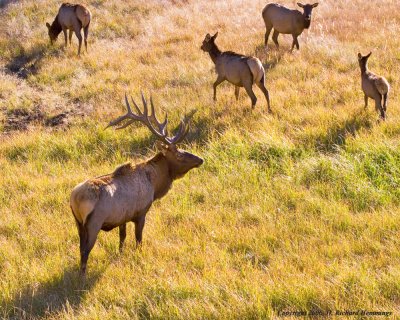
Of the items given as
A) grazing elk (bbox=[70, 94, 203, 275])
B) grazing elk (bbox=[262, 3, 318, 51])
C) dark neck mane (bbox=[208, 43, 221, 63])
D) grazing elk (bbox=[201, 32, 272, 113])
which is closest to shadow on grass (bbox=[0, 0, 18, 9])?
grazing elk (bbox=[262, 3, 318, 51])

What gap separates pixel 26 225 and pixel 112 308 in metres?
2.30

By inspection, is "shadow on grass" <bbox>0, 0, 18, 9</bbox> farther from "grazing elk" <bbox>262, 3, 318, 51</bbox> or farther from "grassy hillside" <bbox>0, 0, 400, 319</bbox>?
"grazing elk" <bbox>262, 3, 318, 51</bbox>

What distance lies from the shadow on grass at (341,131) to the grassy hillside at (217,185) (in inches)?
1.3

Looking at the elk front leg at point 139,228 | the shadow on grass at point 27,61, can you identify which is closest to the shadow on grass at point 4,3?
the shadow on grass at point 27,61

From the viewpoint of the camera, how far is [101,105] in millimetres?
11906

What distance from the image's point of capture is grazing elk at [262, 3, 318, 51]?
1423 cm

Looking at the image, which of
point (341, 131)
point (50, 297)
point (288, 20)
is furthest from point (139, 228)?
point (288, 20)

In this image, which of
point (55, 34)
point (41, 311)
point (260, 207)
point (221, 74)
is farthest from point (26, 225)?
point (55, 34)

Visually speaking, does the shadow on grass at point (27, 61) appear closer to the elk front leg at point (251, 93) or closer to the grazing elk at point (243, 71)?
the grazing elk at point (243, 71)

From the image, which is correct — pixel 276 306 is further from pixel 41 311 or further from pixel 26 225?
pixel 26 225

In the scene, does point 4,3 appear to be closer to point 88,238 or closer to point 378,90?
point 378,90

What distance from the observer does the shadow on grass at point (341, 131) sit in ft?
27.8

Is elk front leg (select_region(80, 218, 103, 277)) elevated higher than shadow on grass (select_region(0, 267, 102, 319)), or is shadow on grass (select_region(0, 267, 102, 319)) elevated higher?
elk front leg (select_region(80, 218, 103, 277))

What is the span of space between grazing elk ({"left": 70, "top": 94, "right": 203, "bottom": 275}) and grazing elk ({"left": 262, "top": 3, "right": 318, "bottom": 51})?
8.47m
